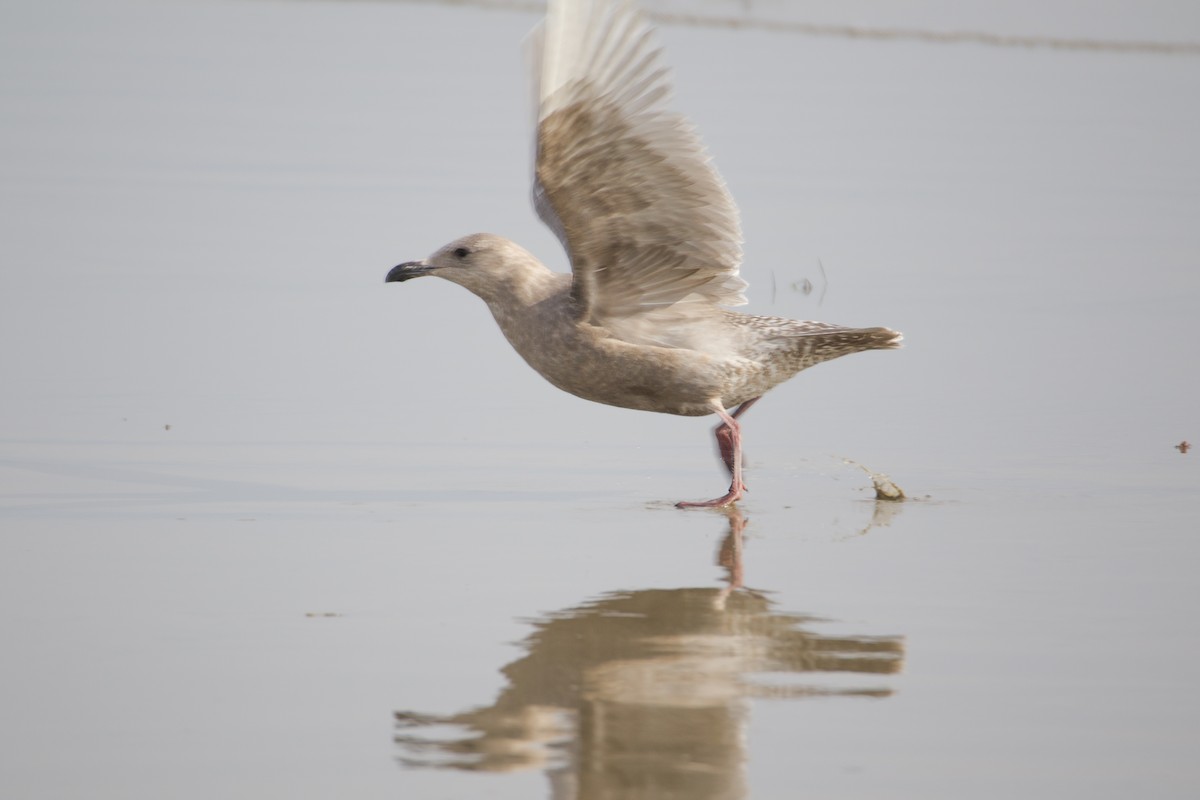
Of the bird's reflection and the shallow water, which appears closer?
the bird's reflection

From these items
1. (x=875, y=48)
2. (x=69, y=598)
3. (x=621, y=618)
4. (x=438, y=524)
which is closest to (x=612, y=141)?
(x=438, y=524)

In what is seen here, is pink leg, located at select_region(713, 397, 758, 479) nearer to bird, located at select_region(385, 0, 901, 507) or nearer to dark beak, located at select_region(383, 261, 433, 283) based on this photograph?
bird, located at select_region(385, 0, 901, 507)

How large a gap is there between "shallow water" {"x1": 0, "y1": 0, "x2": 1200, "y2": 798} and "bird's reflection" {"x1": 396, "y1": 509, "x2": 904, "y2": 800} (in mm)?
14

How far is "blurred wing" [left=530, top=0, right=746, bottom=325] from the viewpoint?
6270 millimetres

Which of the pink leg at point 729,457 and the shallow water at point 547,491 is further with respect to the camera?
the pink leg at point 729,457

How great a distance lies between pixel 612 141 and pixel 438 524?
4.83 ft

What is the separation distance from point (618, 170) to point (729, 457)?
110 cm

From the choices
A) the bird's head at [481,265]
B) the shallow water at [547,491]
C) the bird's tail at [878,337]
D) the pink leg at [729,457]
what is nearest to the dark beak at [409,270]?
the bird's head at [481,265]

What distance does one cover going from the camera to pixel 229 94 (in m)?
15.6

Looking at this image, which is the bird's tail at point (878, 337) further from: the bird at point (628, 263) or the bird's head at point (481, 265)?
the bird's head at point (481, 265)

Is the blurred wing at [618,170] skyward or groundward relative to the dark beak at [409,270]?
skyward

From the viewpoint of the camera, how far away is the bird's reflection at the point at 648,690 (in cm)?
378

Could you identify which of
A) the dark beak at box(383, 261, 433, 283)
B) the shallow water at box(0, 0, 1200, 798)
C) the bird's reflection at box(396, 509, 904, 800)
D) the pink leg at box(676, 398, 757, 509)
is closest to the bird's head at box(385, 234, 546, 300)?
the dark beak at box(383, 261, 433, 283)

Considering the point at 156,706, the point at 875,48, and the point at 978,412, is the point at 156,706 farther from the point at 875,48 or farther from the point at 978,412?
the point at 875,48
